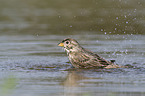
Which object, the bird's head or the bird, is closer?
the bird

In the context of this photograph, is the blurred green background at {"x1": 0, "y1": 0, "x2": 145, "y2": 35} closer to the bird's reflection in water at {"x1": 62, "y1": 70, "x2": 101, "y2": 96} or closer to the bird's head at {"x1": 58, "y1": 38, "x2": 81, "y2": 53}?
the bird's head at {"x1": 58, "y1": 38, "x2": 81, "y2": 53}

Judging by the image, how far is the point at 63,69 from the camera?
469 inches

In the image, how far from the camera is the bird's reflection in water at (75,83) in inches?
340

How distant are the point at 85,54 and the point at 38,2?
555 inches

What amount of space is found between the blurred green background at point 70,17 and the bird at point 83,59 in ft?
20.9

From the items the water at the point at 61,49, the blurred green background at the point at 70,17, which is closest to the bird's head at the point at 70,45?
the water at the point at 61,49

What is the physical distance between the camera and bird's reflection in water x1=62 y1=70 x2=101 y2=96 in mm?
8633

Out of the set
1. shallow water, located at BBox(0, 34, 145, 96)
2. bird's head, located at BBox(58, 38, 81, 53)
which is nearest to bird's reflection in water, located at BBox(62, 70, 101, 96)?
shallow water, located at BBox(0, 34, 145, 96)

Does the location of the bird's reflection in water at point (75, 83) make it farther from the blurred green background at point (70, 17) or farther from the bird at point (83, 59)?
the blurred green background at point (70, 17)

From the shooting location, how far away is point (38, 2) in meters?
26.0

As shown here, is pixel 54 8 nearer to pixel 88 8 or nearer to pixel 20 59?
pixel 88 8

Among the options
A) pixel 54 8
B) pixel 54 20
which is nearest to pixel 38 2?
pixel 54 8

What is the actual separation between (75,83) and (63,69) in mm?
2232

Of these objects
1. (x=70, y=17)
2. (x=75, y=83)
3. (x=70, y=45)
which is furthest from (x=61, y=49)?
(x=70, y=17)
